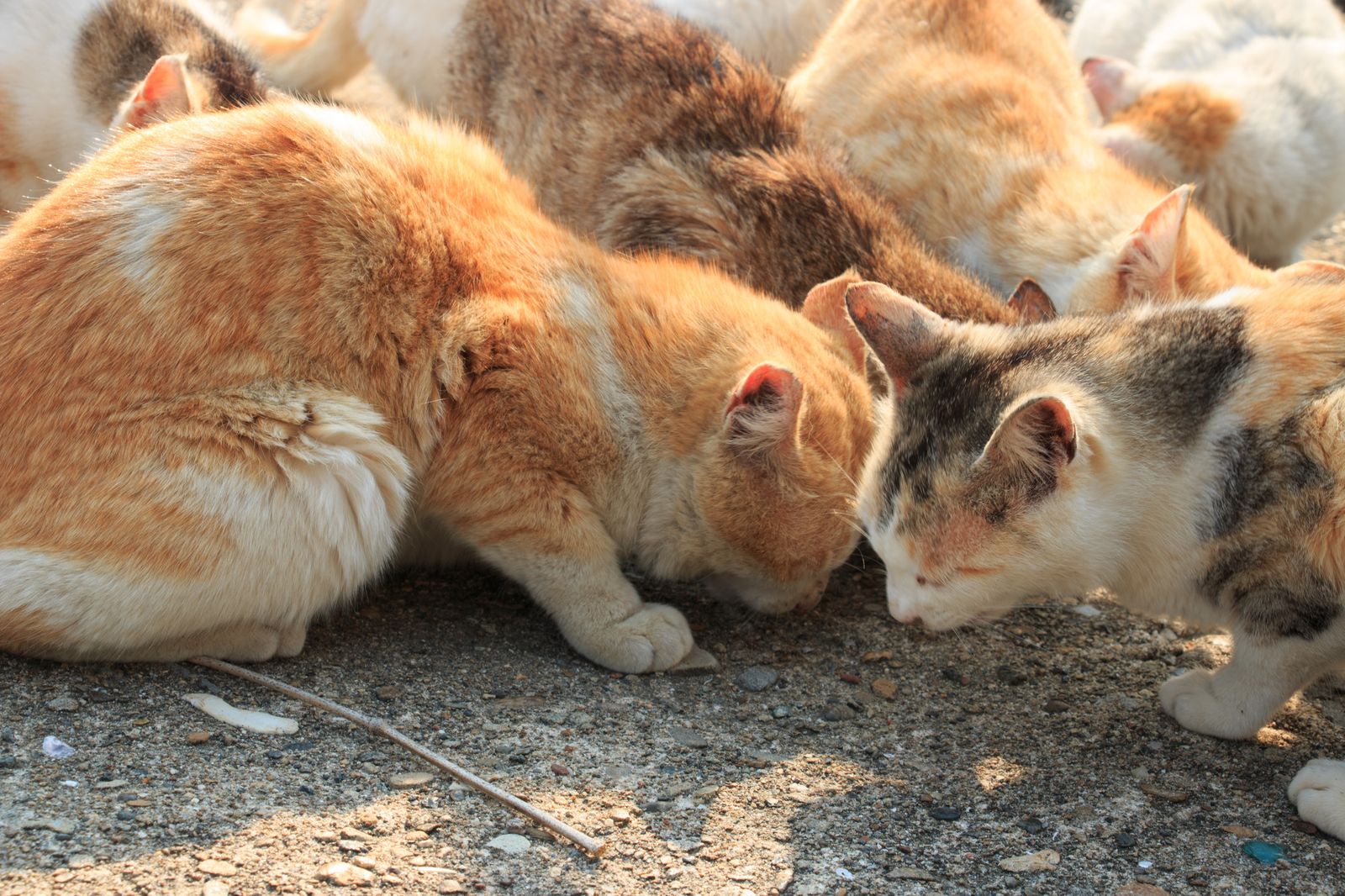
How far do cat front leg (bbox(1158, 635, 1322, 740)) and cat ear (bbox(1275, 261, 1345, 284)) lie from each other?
118 cm

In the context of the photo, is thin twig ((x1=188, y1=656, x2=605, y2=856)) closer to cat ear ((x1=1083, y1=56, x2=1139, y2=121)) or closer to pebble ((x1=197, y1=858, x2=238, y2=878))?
pebble ((x1=197, y1=858, x2=238, y2=878))

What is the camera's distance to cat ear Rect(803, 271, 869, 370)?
442 centimetres

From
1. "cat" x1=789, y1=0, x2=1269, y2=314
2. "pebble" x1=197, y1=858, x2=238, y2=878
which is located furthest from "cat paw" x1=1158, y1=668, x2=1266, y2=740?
"pebble" x1=197, y1=858, x2=238, y2=878

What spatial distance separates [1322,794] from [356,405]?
2.79 metres

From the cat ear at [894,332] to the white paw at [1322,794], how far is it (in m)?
1.49

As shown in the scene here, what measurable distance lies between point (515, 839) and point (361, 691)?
2.64ft

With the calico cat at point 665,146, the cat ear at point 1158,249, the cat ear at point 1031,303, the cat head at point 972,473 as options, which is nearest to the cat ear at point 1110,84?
the calico cat at point 665,146

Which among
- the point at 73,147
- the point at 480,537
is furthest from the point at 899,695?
the point at 73,147

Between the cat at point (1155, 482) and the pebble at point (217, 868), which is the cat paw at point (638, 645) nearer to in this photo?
the cat at point (1155, 482)

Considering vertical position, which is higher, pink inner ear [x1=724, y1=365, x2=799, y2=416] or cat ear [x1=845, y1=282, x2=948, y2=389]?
cat ear [x1=845, y1=282, x2=948, y2=389]

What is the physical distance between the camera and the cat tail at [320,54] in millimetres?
7578

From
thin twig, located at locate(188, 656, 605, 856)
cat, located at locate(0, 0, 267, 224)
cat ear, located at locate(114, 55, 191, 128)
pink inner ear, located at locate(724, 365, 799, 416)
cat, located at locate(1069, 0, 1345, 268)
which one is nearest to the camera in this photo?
thin twig, located at locate(188, 656, 605, 856)

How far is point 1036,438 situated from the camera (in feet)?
10.8

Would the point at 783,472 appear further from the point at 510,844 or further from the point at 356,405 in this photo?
the point at 510,844
